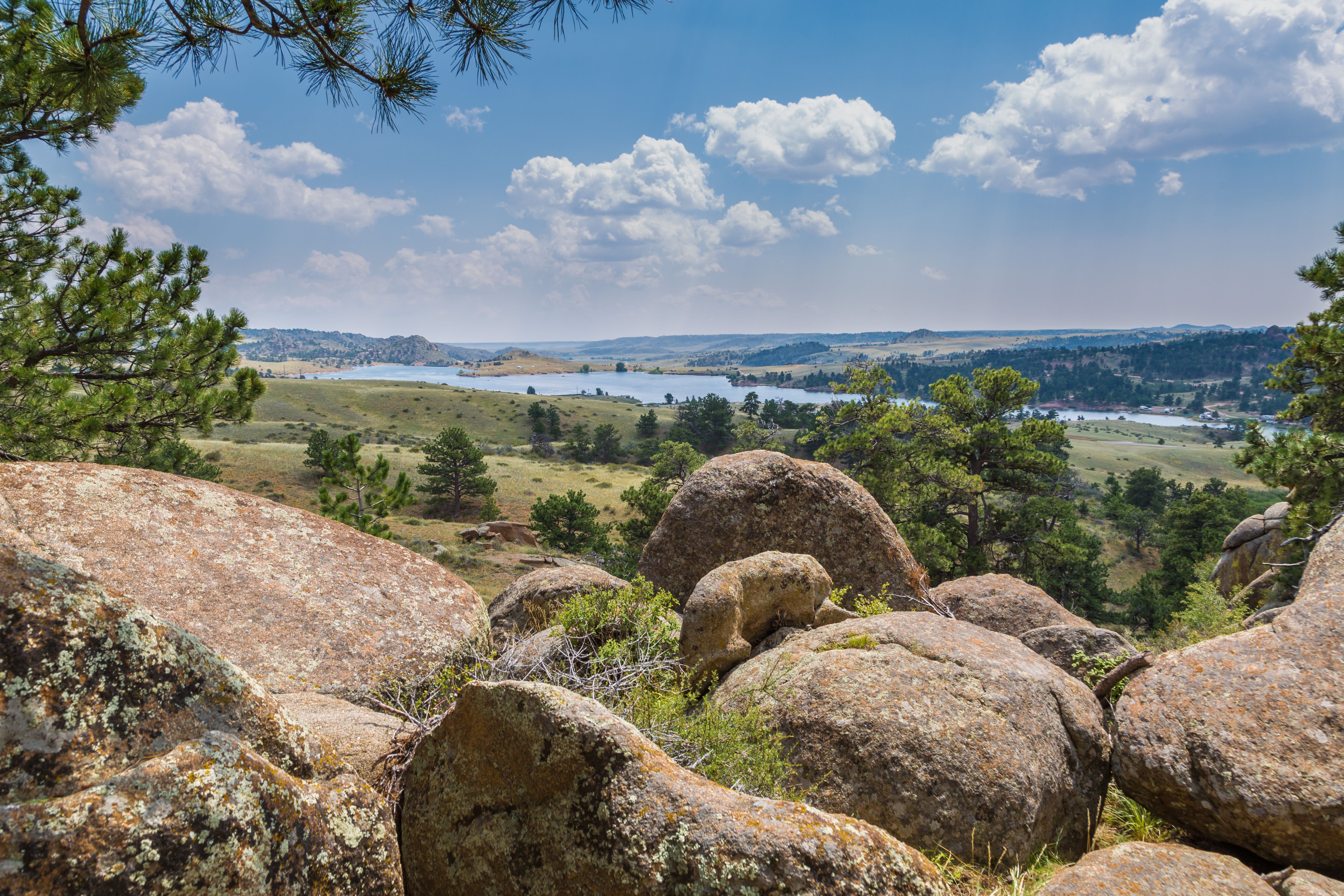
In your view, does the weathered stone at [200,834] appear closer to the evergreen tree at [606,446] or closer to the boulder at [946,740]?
the boulder at [946,740]

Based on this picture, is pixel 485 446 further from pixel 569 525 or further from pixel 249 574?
pixel 249 574

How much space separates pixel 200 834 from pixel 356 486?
22.7 m

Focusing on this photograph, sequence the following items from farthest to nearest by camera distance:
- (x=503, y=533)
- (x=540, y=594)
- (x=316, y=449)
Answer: (x=316, y=449)
(x=503, y=533)
(x=540, y=594)

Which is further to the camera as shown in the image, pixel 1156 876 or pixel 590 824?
pixel 1156 876

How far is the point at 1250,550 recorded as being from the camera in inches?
1006

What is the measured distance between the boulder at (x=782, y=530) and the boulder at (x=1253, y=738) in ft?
15.0

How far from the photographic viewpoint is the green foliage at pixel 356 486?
21047mm

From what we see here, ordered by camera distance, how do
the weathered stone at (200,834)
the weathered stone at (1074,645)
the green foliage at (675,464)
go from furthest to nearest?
1. the green foliage at (675,464)
2. the weathered stone at (1074,645)
3. the weathered stone at (200,834)

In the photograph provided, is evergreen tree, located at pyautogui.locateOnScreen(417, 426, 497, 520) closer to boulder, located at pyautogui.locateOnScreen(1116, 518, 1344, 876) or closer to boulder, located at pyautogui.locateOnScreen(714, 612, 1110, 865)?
boulder, located at pyautogui.locateOnScreen(714, 612, 1110, 865)

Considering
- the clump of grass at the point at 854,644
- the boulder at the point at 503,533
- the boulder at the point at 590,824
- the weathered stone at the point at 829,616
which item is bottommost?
the boulder at the point at 503,533

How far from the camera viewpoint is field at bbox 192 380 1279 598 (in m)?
51.3

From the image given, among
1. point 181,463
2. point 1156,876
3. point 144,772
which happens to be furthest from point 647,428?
point 144,772

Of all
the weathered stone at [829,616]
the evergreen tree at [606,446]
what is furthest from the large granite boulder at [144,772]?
the evergreen tree at [606,446]

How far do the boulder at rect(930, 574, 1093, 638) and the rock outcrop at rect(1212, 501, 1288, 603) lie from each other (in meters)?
19.8
